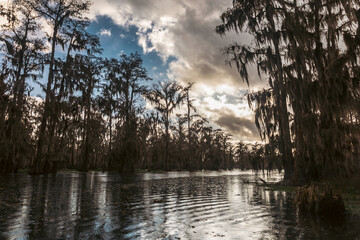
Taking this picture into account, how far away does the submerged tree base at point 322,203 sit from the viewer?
5.77 meters

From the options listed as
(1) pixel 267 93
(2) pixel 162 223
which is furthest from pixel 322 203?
(1) pixel 267 93

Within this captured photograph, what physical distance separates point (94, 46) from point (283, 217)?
2819cm

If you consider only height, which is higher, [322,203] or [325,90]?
[325,90]

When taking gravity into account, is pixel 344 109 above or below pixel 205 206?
above

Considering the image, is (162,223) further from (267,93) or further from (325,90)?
(267,93)

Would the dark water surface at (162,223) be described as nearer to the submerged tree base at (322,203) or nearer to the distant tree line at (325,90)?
the submerged tree base at (322,203)

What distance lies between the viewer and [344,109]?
8555mm

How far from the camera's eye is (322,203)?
19.1 ft

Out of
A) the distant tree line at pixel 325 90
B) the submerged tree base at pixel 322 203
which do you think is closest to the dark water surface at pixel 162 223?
the submerged tree base at pixel 322 203

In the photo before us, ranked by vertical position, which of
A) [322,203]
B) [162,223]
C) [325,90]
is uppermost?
[325,90]

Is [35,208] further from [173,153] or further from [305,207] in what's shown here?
[173,153]

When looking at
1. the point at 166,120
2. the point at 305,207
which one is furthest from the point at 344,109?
the point at 166,120

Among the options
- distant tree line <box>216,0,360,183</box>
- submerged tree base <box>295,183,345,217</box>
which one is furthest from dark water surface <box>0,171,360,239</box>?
distant tree line <box>216,0,360,183</box>

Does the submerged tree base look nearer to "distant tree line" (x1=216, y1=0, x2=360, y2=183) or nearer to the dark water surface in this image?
the dark water surface
